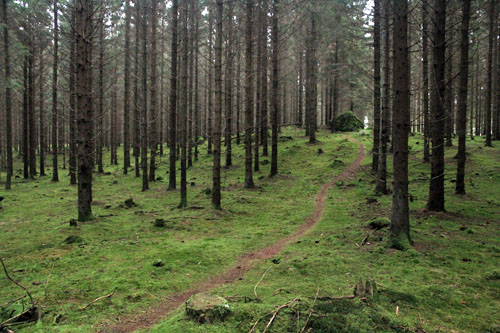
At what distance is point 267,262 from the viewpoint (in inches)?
277

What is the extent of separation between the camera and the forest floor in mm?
3850

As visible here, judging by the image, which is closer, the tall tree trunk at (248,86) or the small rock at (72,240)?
the small rock at (72,240)

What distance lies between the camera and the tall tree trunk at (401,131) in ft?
23.6

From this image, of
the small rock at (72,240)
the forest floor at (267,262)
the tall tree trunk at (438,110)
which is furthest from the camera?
the tall tree trunk at (438,110)

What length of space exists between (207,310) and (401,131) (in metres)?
5.93

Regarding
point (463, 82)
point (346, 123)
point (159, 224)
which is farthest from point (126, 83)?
point (346, 123)

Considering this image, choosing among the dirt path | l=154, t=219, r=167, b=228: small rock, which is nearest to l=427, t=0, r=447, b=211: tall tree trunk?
the dirt path

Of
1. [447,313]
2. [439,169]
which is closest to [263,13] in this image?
[439,169]

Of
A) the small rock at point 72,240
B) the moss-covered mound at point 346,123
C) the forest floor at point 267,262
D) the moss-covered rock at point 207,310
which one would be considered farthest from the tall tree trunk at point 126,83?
the moss-covered mound at point 346,123

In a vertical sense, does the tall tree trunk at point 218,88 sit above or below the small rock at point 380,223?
above

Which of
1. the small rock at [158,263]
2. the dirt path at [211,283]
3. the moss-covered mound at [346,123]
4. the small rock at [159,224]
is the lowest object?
the dirt path at [211,283]

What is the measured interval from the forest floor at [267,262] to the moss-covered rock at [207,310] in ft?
0.32

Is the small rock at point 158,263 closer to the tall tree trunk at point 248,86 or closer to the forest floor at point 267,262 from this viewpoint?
the forest floor at point 267,262

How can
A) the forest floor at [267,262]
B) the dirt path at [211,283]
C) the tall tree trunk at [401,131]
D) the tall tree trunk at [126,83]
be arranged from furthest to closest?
the tall tree trunk at [126,83] → the tall tree trunk at [401,131] → the dirt path at [211,283] → the forest floor at [267,262]
